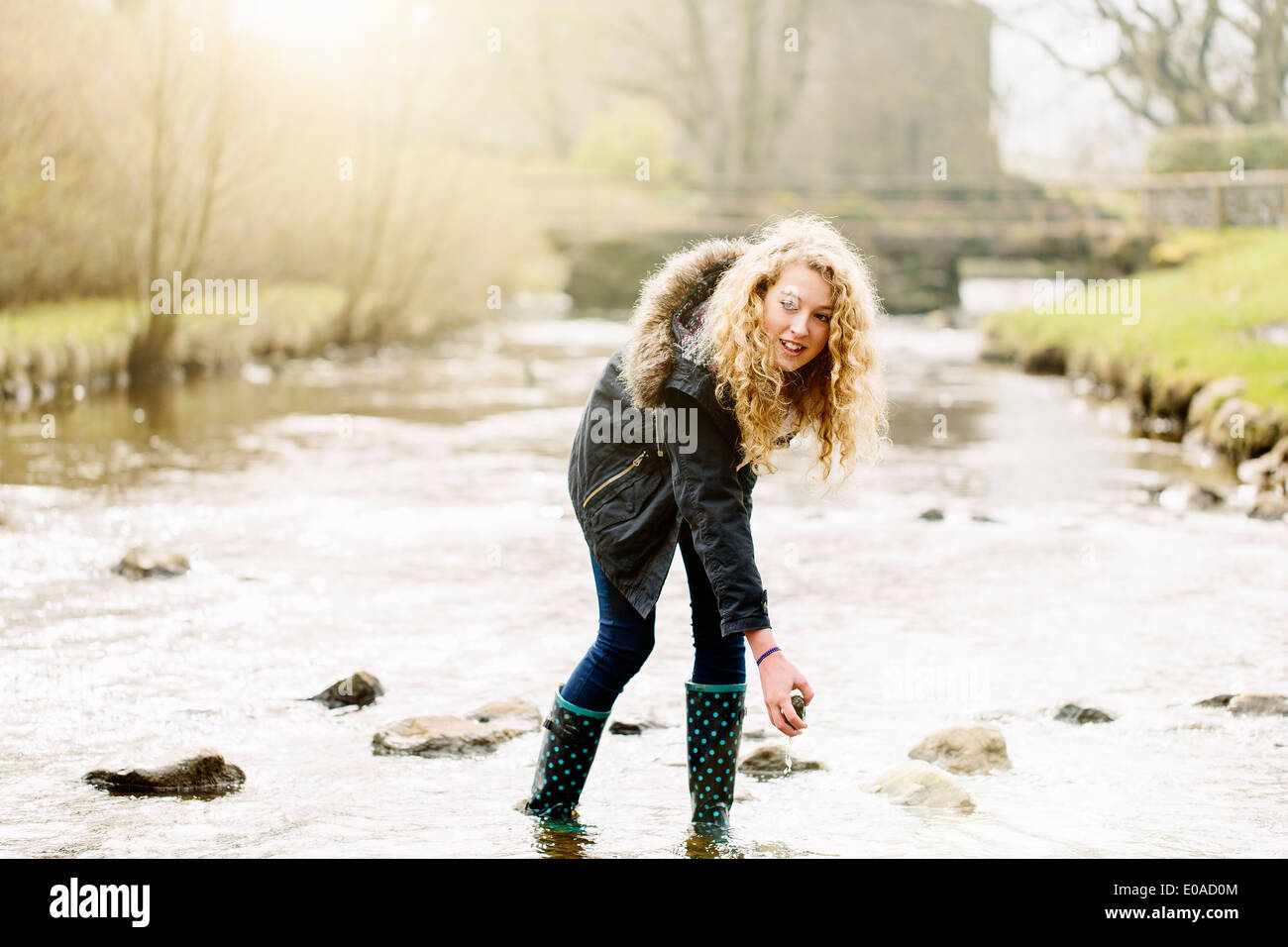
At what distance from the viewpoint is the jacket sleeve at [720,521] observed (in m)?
3.60

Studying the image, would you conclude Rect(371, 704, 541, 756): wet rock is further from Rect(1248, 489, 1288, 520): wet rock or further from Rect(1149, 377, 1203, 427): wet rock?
Rect(1149, 377, 1203, 427): wet rock

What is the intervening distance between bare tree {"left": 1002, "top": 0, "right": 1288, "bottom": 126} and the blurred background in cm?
12

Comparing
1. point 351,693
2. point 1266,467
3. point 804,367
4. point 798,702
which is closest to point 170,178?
point 1266,467

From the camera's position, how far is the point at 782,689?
352 cm

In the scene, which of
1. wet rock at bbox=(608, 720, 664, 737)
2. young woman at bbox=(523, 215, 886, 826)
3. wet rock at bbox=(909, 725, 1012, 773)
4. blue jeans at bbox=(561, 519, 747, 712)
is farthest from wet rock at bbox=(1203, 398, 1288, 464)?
blue jeans at bbox=(561, 519, 747, 712)

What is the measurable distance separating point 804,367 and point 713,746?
1.05 meters

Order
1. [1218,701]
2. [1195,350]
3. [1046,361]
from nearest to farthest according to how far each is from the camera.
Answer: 1. [1218,701]
2. [1195,350]
3. [1046,361]

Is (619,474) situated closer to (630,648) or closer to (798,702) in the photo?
(630,648)

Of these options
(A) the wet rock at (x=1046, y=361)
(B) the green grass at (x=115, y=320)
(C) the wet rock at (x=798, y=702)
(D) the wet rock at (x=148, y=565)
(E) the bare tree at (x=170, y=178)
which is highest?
(E) the bare tree at (x=170, y=178)

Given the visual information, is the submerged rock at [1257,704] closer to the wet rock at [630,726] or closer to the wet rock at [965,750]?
the wet rock at [965,750]

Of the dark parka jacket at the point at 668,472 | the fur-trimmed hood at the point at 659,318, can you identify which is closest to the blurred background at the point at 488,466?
the dark parka jacket at the point at 668,472

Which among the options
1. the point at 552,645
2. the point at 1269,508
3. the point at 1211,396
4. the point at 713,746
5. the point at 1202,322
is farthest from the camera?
the point at 1202,322

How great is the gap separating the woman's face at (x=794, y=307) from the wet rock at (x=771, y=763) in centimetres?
158
